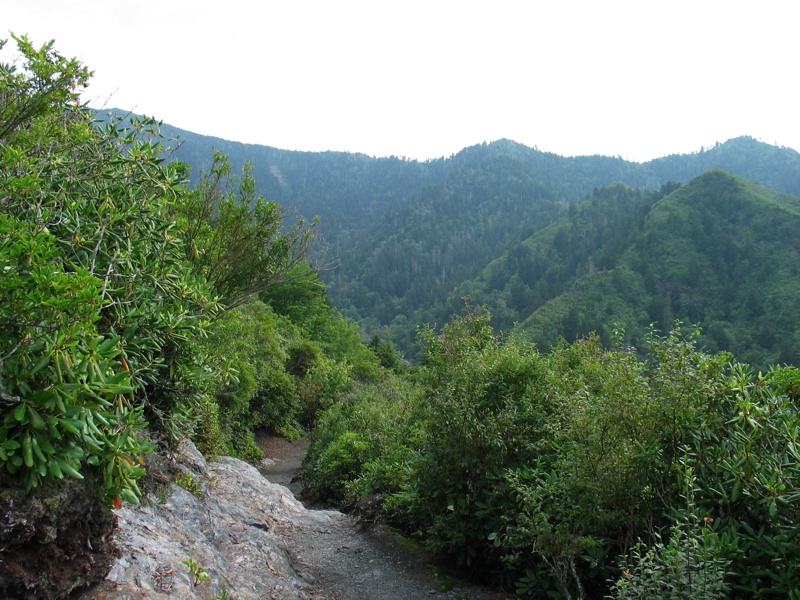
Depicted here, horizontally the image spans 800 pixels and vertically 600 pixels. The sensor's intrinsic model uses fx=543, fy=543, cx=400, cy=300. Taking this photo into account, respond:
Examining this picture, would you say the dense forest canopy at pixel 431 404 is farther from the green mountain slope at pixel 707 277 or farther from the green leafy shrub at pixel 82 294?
the green mountain slope at pixel 707 277

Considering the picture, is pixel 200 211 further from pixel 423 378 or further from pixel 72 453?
pixel 72 453

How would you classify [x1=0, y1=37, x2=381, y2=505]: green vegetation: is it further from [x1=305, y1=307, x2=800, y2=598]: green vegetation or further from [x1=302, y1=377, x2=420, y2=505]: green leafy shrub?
[x1=302, y1=377, x2=420, y2=505]: green leafy shrub

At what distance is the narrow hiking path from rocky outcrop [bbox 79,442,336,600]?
0.23 metres

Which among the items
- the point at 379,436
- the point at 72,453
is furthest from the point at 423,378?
the point at 379,436

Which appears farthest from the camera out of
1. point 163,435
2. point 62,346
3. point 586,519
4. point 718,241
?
point 718,241

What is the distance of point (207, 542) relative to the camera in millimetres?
6047

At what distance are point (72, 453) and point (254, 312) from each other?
77.1 feet

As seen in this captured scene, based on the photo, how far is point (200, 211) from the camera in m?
12.1

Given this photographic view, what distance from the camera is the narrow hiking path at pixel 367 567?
692cm

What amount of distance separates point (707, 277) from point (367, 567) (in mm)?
113484

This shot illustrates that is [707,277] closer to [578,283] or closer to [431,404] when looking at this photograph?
[578,283]

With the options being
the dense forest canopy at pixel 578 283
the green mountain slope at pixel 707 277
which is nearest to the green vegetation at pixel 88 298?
the dense forest canopy at pixel 578 283

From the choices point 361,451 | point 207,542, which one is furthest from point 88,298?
point 361,451

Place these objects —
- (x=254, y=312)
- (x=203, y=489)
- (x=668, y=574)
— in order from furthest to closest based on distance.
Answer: (x=254, y=312) < (x=203, y=489) < (x=668, y=574)
